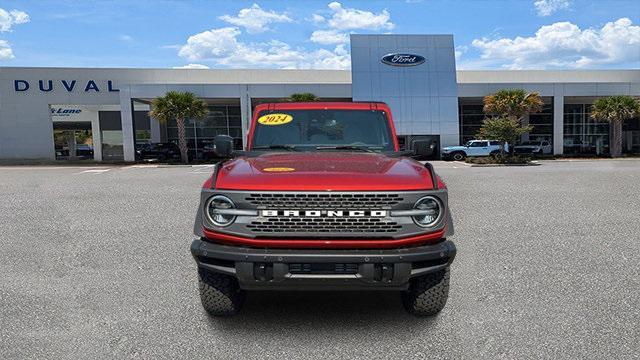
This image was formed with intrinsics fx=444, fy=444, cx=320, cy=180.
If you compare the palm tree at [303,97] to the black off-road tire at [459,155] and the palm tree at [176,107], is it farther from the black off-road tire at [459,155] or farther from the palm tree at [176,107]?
the black off-road tire at [459,155]

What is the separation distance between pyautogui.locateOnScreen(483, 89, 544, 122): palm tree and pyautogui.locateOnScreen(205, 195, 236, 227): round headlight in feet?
106

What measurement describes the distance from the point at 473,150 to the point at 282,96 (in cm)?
1498

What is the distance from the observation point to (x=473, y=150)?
33.1 metres

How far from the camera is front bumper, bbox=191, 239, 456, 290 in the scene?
3174 millimetres

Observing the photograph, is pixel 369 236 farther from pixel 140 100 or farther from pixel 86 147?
pixel 86 147

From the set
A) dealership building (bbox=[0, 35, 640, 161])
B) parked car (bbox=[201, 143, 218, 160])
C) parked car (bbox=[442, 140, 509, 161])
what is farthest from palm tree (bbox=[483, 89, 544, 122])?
parked car (bbox=[201, 143, 218, 160])

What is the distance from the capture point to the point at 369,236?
327cm

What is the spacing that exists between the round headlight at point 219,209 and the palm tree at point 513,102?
32.2m

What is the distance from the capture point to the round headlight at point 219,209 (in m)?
3.36

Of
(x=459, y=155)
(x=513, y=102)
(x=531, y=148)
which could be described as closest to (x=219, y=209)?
(x=459, y=155)

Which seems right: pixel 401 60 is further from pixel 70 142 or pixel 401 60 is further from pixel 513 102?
pixel 70 142

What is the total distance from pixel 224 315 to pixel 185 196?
896 cm

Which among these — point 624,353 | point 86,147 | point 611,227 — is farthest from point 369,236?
point 86,147

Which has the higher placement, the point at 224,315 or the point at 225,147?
the point at 225,147
